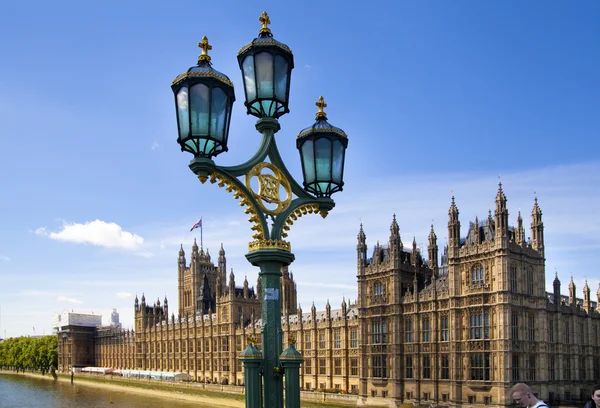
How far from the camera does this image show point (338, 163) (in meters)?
10.0

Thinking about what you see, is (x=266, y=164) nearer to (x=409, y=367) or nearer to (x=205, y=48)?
(x=205, y=48)

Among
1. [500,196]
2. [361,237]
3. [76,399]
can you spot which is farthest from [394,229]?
[76,399]

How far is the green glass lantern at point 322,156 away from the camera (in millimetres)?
9852

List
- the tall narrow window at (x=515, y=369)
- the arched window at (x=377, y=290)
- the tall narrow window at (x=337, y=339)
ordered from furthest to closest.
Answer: the tall narrow window at (x=337, y=339)
the arched window at (x=377, y=290)
the tall narrow window at (x=515, y=369)

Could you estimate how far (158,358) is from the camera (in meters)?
129

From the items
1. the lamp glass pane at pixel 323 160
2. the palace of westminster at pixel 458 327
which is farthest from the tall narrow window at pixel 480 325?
the lamp glass pane at pixel 323 160

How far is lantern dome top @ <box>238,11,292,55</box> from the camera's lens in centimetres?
898

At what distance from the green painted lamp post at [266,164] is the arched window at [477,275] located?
179 feet

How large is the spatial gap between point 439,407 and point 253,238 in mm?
59062

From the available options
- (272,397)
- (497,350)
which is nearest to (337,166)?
(272,397)

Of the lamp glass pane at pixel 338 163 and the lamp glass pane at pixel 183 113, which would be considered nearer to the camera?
the lamp glass pane at pixel 183 113

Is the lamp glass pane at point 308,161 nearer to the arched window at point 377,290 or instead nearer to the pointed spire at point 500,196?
the pointed spire at point 500,196

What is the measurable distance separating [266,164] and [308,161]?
3.64ft

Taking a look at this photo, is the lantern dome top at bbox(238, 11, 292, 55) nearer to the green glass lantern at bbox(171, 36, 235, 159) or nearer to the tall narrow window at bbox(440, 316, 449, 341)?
the green glass lantern at bbox(171, 36, 235, 159)
